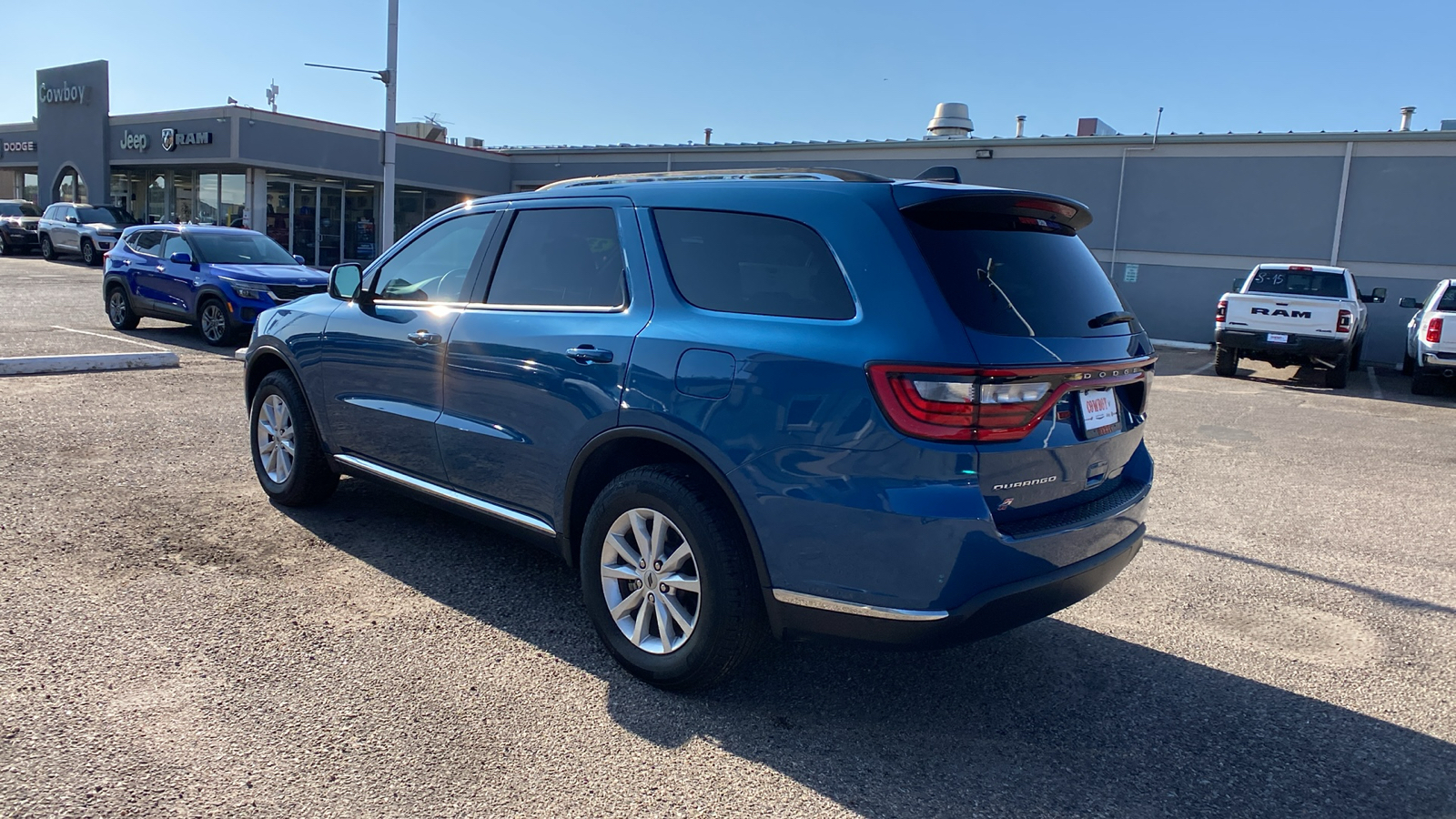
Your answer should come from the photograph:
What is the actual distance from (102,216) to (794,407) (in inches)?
1255

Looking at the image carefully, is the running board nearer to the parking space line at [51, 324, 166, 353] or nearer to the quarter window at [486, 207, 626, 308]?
the quarter window at [486, 207, 626, 308]

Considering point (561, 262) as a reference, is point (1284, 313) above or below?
above

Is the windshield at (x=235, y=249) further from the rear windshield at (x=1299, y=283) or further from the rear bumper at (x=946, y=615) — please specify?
the rear windshield at (x=1299, y=283)

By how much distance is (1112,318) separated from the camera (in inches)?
142

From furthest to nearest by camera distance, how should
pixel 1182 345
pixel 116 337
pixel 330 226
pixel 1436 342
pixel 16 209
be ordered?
pixel 16 209
pixel 330 226
pixel 1182 345
pixel 116 337
pixel 1436 342

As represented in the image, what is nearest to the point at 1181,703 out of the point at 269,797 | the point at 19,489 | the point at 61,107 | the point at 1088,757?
the point at 1088,757

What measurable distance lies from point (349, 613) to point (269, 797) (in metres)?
1.40

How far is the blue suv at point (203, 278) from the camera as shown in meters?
12.8

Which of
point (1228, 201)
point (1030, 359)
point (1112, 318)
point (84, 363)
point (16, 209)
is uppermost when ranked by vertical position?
point (1228, 201)

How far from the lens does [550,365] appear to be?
3881mm

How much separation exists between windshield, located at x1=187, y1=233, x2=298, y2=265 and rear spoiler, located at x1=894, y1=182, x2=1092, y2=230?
12.6 meters

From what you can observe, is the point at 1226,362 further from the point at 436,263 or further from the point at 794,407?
the point at 794,407

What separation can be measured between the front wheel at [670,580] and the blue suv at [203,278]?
33.1 feet

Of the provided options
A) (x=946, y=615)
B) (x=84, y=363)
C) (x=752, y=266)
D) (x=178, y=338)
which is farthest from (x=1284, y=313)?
(x=178, y=338)
